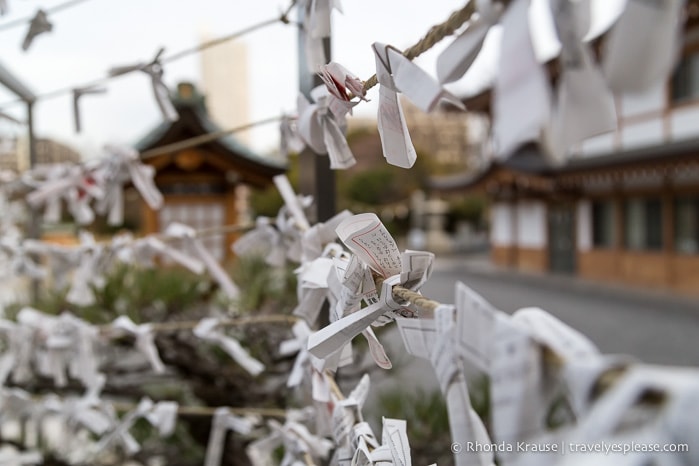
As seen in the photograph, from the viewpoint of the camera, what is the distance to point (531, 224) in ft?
18.8

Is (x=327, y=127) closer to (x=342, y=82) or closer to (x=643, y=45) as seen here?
(x=342, y=82)

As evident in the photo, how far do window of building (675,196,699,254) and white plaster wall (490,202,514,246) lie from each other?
1.97m

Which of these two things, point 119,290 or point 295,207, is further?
point 119,290

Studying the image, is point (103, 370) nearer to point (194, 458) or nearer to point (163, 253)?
point (194, 458)

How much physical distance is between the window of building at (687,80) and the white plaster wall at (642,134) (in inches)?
9.1

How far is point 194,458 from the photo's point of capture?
1.07 meters

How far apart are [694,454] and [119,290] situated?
1.08 meters

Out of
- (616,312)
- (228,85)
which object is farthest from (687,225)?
(228,85)

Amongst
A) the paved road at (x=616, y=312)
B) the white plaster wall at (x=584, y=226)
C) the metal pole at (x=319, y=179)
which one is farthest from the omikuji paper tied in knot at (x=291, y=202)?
the white plaster wall at (x=584, y=226)

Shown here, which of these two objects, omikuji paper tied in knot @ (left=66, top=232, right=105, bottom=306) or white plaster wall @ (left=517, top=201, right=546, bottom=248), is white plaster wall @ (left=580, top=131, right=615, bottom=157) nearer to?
white plaster wall @ (left=517, top=201, right=546, bottom=248)

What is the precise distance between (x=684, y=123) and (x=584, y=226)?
52.7 inches

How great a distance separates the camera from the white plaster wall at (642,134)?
4.21m

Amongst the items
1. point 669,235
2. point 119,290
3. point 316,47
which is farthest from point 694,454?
point 669,235

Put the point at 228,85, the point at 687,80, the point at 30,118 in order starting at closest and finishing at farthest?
1. the point at 30,118
2. the point at 687,80
3. the point at 228,85
